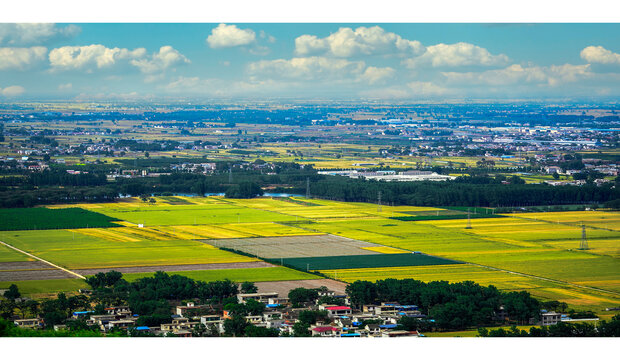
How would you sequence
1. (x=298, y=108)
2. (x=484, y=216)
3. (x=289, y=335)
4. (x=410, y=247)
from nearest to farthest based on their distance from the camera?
(x=289, y=335)
(x=410, y=247)
(x=484, y=216)
(x=298, y=108)

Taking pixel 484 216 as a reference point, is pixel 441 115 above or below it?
above

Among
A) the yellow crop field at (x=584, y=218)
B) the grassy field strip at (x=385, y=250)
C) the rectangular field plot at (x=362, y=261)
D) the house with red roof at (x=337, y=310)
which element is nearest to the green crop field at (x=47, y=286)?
A: the rectangular field plot at (x=362, y=261)

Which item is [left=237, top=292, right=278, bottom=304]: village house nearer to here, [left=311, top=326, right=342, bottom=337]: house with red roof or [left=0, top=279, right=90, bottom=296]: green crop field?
[left=311, top=326, right=342, bottom=337]: house with red roof

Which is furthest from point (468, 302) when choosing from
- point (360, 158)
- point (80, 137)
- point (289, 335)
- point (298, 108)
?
point (298, 108)

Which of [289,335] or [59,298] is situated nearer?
[289,335]

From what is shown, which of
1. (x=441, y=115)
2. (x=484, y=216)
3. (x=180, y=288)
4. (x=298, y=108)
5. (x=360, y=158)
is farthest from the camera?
(x=298, y=108)

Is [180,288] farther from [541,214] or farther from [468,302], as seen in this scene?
[541,214]

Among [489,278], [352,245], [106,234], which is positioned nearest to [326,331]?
[489,278]

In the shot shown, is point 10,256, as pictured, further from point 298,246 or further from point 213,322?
point 213,322
